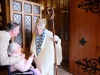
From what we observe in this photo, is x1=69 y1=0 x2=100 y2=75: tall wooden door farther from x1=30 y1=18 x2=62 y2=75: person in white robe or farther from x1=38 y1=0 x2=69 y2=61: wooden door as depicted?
x1=38 y1=0 x2=69 y2=61: wooden door

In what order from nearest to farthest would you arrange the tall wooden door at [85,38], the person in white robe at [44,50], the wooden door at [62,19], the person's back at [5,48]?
the person's back at [5,48]
the person in white robe at [44,50]
the tall wooden door at [85,38]
the wooden door at [62,19]

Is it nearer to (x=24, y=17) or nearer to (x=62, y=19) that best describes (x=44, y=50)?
(x=24, y=17)

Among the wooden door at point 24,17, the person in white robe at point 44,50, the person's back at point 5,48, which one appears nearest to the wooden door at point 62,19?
the wooden door at point 24,17

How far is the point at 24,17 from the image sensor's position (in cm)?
254

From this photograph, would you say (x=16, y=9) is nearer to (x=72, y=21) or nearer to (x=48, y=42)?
(x=48, y=42)

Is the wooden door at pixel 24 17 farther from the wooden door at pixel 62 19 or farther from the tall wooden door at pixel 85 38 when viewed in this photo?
the wooden door at pixel 62 19

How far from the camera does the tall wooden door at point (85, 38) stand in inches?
111

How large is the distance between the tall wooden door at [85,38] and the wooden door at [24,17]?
0.85 m

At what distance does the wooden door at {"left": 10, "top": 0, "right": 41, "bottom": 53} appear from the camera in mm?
2366

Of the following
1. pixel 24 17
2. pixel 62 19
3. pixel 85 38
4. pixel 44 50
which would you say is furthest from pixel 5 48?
pixel 62 19

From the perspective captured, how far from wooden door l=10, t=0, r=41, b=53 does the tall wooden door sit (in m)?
0.85

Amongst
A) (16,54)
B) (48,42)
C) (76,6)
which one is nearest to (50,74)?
(48,42)

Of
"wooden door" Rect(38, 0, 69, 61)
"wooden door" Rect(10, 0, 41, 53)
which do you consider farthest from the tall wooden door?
"wooden door" Rect(38, 0, 69, 61)

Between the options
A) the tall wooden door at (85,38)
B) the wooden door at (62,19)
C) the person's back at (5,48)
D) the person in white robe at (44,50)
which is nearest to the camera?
the person's back at (5,48)
